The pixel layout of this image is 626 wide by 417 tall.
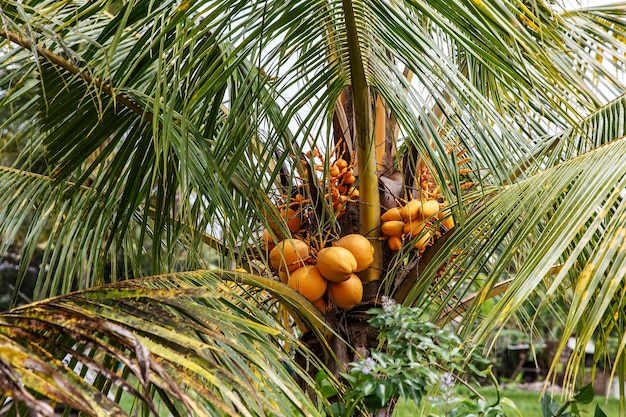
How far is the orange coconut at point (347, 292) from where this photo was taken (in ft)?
4.42

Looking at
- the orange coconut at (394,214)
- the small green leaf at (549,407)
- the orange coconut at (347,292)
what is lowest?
the small green leaf at (549,407)

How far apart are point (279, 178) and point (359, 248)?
28cm

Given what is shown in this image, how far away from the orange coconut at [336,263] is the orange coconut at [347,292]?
0.03 metres

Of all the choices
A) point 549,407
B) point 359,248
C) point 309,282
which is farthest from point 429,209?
point 549,407

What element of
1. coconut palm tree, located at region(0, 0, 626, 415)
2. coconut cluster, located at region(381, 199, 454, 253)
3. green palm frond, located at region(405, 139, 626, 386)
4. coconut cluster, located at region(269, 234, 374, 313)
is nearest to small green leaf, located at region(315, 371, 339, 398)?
coconut palm tree, located at region(0, 0, 626, 415)

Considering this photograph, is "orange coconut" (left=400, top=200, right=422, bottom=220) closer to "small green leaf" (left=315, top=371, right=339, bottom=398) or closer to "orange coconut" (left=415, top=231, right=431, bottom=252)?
"orange coconut" (left=415, top=231, right=431, bottom=252)

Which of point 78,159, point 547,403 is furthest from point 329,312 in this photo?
point 78,159

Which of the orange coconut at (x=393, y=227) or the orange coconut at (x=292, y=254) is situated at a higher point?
the orange coconut at (x=393, y=227)

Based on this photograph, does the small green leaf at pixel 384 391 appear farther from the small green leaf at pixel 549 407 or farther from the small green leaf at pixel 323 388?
the small green leaf at pixel 549 407

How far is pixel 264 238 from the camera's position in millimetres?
1464

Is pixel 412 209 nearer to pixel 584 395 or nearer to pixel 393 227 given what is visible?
pixel 393 227

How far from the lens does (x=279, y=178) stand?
1514 millimetres

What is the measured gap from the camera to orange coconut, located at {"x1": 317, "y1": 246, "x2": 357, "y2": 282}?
1.29 meters

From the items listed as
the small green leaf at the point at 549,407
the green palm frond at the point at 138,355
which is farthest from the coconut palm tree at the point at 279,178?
the small green leaf at the point at 549,407
